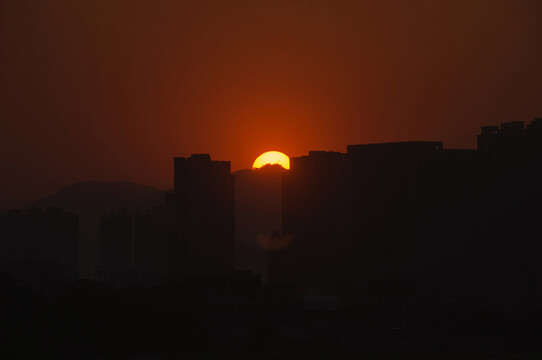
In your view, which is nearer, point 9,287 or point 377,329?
point 9,287

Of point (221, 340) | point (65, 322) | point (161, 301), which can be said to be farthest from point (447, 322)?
point (65, 322)

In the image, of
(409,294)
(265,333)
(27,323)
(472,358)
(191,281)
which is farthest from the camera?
(409,294)

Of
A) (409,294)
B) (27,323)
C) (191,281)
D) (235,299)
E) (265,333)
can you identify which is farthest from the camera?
(409,294)

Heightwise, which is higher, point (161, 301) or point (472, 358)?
point (161, 301)

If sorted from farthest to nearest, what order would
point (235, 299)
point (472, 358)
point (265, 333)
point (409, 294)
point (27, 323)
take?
point (409, 294) < point (235, 299) < point (265, 333) < point (472, 358) < point (27, 323)

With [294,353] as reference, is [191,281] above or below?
above

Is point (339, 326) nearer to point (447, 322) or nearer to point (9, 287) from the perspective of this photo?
point (447, 322)

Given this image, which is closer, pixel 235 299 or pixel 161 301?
pixel 161 301

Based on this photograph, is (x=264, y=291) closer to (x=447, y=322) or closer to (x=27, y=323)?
(x=447, y=322)

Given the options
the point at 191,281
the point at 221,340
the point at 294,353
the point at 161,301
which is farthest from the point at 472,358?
the point at 191,281
